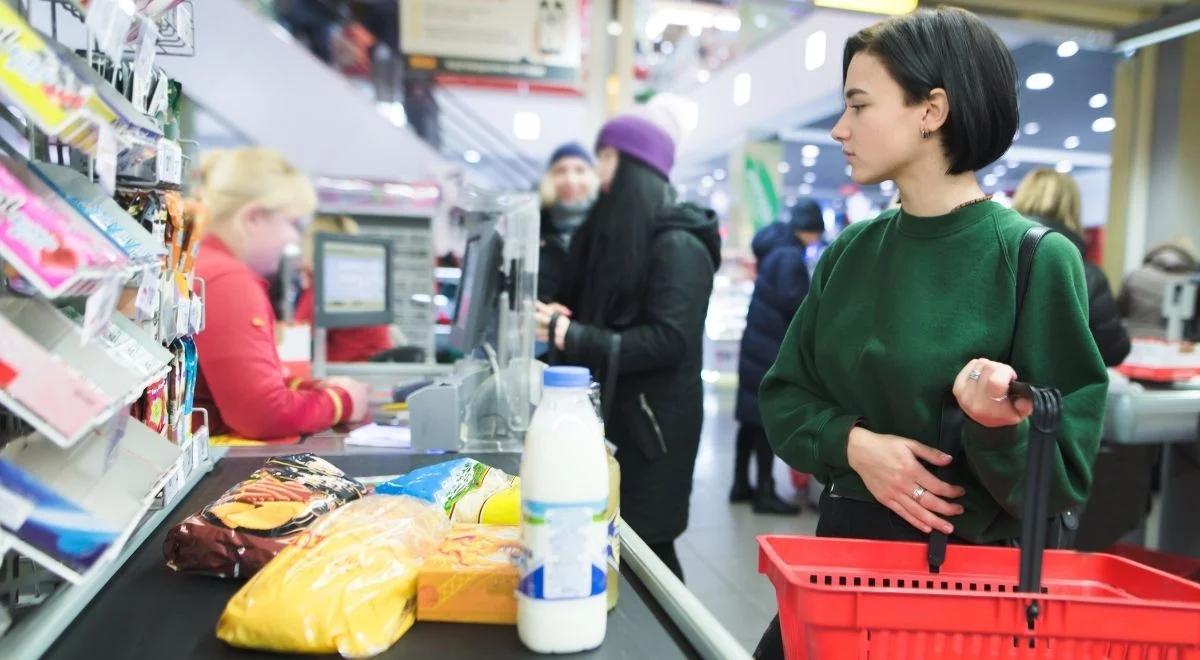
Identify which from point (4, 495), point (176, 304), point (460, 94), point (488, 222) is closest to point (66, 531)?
point (4, 495)

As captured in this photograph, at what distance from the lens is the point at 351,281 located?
3146 millimetres

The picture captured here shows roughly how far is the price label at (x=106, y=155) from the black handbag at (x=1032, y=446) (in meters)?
1.01

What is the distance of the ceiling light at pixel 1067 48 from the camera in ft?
19.4

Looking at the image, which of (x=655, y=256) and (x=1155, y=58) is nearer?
(x=655, y=256)

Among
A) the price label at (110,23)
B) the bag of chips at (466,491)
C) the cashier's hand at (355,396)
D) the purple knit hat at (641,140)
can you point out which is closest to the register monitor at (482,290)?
the cashier's hand at (355,396)

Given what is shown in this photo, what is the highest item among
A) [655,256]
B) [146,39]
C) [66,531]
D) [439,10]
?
[439,10]

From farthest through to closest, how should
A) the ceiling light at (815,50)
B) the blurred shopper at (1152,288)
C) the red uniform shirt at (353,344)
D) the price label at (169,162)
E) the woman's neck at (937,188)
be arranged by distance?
the ceiling light at (815,50) < the blurred shopper at (1152,288) < the red uniform shirt at (353,344) < the woman's neck at (937,188) < the price label at (169,162)

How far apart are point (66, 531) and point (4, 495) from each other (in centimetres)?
7

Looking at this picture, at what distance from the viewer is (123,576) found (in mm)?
1001

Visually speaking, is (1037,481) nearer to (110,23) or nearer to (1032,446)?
(1032,446)

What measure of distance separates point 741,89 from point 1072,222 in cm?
637

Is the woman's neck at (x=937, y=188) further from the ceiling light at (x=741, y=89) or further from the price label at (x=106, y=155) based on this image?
the ceiling light at (x=741, y=89)

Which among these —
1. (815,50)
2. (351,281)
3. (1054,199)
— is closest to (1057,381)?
(1054,199)

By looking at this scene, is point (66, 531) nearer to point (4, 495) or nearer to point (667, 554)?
point (4, 495)
